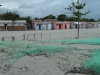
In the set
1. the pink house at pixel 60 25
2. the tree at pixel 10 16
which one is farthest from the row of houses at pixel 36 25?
the tree at pixel 10 16

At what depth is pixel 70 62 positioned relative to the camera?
859cm

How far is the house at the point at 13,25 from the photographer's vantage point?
7919cm

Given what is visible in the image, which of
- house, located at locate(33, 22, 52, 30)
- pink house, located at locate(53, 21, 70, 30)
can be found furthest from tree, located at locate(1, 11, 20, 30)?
pink house, located at locate(53, 21, 70, 30)

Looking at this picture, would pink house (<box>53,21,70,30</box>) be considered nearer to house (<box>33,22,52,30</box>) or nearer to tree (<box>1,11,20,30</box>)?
house (<box>33,22,52,30</box>)

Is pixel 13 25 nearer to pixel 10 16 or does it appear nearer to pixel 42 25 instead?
pixel 10 16

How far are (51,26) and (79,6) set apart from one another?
2393 inches

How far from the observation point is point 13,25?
80188mm

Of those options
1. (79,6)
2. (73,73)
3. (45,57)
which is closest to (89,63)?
(73,73)

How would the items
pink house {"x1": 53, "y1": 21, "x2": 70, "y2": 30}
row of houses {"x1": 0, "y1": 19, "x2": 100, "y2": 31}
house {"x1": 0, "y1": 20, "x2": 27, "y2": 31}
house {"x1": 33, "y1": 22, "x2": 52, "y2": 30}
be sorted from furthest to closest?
pink house {"x1": 53, "y1": 21, "x2": 70, "y2": 30} → house {"x1": 33, "y1": 22, "x2": 52, "y2": 30} → row of houses {"x1": 0, "y1": 19, "x2": 100, "y2": 31} → house {"x1": 0, "y1": 20, "x2": 27, "y2": 31}

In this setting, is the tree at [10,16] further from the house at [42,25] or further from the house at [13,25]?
the house at [42,25]

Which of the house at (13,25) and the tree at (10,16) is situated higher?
the tree at (10,16)

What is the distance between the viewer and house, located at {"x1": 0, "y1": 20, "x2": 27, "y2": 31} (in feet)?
260

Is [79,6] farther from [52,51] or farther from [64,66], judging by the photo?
[64,66]

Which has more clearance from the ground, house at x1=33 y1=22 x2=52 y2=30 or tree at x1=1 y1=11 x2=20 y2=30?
tree at x1=1 y1=11 x2=20 y2=30
